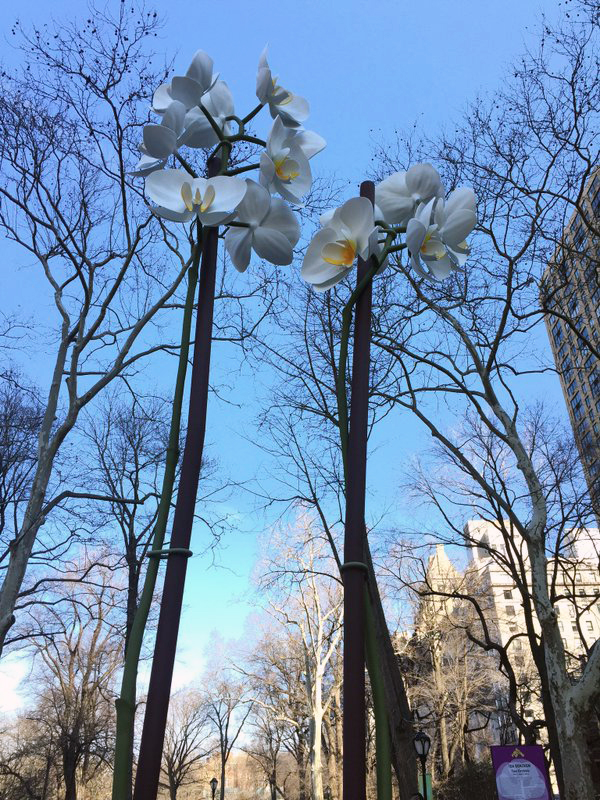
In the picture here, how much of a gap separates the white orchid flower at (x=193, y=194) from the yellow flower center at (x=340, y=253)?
140mm

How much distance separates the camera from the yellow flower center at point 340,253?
2.93 ft

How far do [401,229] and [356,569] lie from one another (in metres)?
0.51

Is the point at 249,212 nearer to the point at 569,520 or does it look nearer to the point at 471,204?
the point at 471,204

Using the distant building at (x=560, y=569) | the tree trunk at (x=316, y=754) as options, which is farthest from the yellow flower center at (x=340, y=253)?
the tree trunk at (x=316, y=754)

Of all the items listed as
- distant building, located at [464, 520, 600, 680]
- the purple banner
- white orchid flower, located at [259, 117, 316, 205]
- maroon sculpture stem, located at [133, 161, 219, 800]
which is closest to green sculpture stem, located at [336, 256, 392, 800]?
maroon sculpture stem, located at [133, 161, 219, 800]

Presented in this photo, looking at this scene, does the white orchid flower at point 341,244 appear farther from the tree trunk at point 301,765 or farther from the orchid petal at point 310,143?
the tree trunk at point 301,765

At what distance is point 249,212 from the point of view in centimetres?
92

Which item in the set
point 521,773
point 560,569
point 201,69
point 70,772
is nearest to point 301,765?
point 70,772

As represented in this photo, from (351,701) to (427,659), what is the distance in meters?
23.7

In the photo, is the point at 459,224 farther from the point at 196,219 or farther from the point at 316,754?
the point at 316,754

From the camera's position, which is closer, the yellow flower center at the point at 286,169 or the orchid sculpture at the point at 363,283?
the orchid sculpture at the point at 363,283

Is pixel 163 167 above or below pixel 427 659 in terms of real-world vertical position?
below

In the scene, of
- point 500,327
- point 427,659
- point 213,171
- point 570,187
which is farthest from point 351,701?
point 427,659

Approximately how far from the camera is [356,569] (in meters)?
0.74
